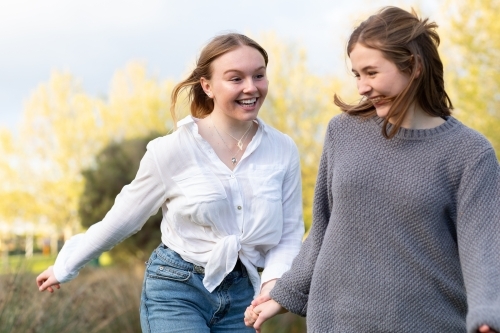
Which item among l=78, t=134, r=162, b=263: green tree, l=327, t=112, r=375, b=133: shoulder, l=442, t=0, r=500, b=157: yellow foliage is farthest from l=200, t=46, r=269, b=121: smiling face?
l=442, t=0, r=500, b=157: yellow foliage

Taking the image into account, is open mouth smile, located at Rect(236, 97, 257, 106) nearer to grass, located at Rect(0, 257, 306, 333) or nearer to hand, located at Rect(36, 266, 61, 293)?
hand, located at Rect(36, 266, 61, 293)

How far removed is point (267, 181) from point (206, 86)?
648 mm

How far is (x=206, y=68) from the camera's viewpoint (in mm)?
4293

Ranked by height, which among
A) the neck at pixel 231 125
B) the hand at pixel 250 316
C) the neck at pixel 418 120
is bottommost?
the hand at pixel 250 316

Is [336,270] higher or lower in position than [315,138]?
higher

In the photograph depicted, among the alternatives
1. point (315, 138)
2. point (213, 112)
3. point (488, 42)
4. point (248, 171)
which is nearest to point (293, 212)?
point (248, 171)

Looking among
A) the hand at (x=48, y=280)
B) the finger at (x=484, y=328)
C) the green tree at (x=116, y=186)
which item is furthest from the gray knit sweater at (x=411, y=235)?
the green tree at (x=116, y=186)

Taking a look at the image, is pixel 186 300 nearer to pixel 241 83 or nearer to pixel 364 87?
pixel 241 83

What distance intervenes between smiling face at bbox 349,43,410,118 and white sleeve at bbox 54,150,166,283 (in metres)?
1.30

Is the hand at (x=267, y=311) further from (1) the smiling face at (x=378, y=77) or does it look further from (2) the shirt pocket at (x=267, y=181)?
(1) the smiling face at (x=378, y=77)

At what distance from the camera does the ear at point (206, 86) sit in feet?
14.1

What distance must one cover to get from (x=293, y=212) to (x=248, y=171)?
33 centimetres

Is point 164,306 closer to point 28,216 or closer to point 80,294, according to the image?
point 80,294

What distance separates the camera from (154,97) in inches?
1318
